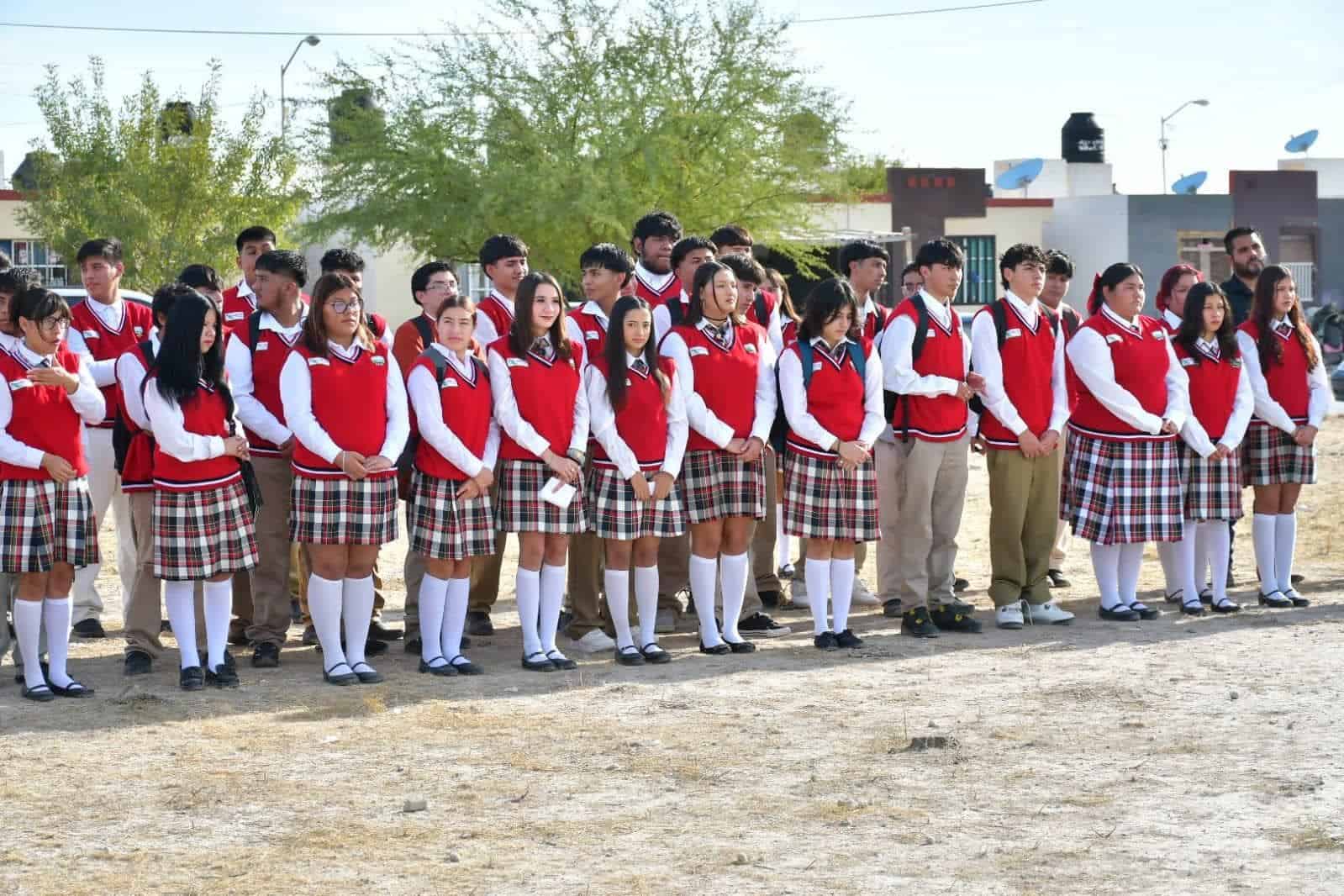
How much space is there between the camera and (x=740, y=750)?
20.4ft

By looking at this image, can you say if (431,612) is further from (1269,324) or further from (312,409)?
(1269,324)

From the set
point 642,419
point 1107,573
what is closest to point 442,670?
point 642,419

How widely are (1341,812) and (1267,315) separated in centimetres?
484

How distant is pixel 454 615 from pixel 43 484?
1822 millimetres

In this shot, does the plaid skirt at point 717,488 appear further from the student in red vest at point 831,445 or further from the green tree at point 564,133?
the green tree at point 564,133

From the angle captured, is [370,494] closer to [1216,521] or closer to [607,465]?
[607,465]

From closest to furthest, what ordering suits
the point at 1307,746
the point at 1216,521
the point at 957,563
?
the point at 1307,746
the point at 1216,521
the point at 957,563

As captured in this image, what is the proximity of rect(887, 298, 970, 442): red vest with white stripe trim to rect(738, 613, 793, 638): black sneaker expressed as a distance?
1.16 metres

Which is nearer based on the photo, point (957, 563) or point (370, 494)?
point (370, 494)

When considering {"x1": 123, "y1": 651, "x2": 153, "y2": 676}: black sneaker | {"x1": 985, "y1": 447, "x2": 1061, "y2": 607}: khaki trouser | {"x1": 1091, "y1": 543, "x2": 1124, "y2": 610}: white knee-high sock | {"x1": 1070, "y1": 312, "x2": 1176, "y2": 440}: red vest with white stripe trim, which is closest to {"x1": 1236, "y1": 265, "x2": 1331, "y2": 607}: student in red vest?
{"x1": 1070, "y1": 312, "x2": 1176, "y2": 440}: red vest with white stripe trim

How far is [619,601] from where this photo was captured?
8117 millimetres

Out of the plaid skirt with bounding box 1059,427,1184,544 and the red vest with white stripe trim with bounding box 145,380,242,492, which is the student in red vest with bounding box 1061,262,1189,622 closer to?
the plaid skirt with bounding box 1059,427,1184,544

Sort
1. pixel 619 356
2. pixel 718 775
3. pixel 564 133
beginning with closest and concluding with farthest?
pixel 718 775 → pixel 619 356 → pixel 564 133

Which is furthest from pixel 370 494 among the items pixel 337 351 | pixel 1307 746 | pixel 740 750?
pixel 1307 746
